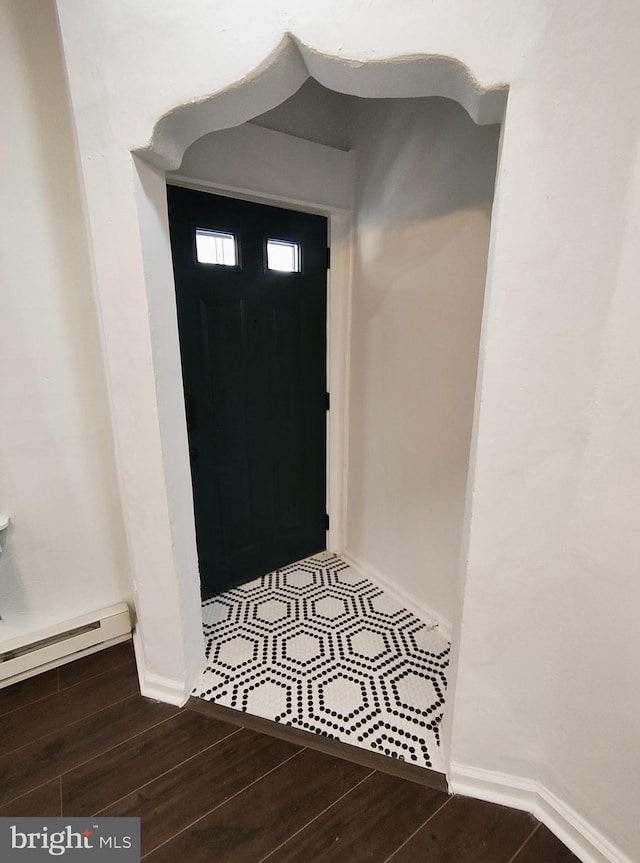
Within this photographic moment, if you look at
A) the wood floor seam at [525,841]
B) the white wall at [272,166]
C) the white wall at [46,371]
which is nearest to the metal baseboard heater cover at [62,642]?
the white wall at [46,371]

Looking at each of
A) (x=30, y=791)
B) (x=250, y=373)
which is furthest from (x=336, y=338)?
(x=30, y=791)

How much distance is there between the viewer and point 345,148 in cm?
205

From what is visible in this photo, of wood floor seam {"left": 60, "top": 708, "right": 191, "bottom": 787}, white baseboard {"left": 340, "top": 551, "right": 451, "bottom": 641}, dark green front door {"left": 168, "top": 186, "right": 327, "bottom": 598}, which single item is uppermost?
dark green front door {"left": 168, "top": 186, "right": 327, "bottom": 598}

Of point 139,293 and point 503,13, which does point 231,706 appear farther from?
point 503,13

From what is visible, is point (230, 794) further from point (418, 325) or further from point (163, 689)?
point (418, 325)

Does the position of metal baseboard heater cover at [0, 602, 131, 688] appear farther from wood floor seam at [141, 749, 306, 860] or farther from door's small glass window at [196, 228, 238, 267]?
door's small glass window at [196, 228, 238, 267]

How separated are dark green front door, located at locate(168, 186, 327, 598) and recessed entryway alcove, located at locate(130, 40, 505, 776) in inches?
4.8

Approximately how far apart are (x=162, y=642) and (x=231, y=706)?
37 cm

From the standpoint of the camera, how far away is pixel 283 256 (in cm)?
206

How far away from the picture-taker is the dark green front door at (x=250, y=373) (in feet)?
5.96

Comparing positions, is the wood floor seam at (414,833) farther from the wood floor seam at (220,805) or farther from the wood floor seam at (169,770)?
the wood floor seam at (169,770)

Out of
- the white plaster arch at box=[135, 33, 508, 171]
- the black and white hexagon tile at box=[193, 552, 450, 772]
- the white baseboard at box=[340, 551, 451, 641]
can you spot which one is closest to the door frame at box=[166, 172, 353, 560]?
Result: the white baseboard at box=[340, 551, 451, 641]

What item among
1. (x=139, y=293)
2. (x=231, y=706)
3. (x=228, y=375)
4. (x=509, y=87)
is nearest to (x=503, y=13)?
(x=509, y=87)

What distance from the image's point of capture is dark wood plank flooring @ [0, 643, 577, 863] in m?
1.09
